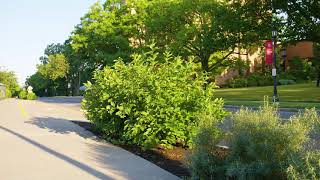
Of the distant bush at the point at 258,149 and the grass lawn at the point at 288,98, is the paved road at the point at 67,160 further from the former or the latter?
the grass lawn at the point at 288,98

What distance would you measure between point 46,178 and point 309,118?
4.04 metres

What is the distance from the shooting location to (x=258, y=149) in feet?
18.2

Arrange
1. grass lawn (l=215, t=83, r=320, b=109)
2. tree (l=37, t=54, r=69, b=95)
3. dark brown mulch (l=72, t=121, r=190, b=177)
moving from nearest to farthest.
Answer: dark brown mulch (l=72, t=121, r=190, b=177) < grass lawn (l=215, t=83, r=320, b=109) < tree (l=37, t=54, r=69, b=95)

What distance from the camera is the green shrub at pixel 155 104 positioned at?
9.10 m

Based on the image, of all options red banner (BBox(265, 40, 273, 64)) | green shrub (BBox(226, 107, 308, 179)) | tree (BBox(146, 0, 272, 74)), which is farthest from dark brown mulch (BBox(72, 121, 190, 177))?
tree (BBox(146, 0, 272, 74))

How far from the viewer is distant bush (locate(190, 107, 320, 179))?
17.7ft

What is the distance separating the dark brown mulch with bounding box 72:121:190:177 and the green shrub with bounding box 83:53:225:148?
0.20 m

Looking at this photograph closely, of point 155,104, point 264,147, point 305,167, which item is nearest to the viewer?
point 305,167

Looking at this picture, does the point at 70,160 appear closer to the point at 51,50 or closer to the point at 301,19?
the point at 301,19

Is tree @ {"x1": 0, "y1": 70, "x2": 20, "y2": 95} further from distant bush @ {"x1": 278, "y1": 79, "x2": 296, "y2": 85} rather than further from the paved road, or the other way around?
the paved road

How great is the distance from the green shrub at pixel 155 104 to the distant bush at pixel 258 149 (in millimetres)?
2046

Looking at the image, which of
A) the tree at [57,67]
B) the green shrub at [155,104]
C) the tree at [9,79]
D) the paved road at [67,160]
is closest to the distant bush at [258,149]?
the paved road at [67,160]

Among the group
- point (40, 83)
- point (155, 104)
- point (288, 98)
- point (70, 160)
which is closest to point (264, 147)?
point (155, 104)

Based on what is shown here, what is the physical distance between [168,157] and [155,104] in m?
1.15
